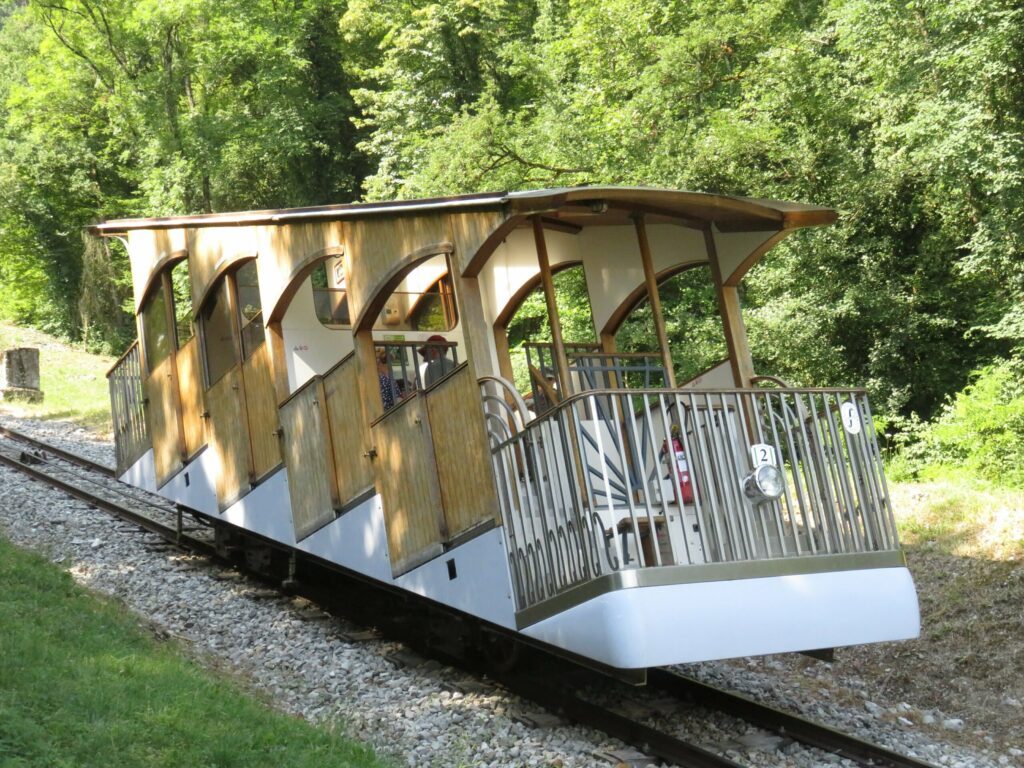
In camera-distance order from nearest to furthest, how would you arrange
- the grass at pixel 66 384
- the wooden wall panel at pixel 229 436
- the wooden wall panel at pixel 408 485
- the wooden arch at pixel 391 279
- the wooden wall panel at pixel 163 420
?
the wooden arch at pixel 391 279
the wooden wall panel at pixel 408 485
the wooden wall panel at pixel 229 436
the wooden wall panel at pixel 163 420
the grass at pixel 66 384

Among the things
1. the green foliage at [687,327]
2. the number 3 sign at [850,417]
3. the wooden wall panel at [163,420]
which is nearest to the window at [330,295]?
the wooden wall panel at [163,420]

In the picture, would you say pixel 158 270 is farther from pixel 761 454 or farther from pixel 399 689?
pixel 761 454

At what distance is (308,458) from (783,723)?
14.2 ft

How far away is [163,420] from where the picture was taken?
1185 cm

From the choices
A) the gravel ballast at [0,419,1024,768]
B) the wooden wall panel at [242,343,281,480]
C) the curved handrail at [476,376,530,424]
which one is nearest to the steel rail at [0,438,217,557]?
the gravel ballast at [0,419,1024,768]

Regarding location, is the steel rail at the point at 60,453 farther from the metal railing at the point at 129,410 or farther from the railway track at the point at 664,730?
the railway track at the point at 664,730

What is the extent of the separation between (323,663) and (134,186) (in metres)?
36.4

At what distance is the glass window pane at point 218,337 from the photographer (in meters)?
10.3

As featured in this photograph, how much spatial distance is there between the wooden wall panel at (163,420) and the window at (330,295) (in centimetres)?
213

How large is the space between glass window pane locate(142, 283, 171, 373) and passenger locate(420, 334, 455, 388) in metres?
3.12

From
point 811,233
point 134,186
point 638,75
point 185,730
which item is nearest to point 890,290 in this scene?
point 811,233

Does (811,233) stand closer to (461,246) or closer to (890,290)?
(890,290)

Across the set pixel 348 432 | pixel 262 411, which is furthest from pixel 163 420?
pixel 348 432

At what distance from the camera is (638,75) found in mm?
20078
